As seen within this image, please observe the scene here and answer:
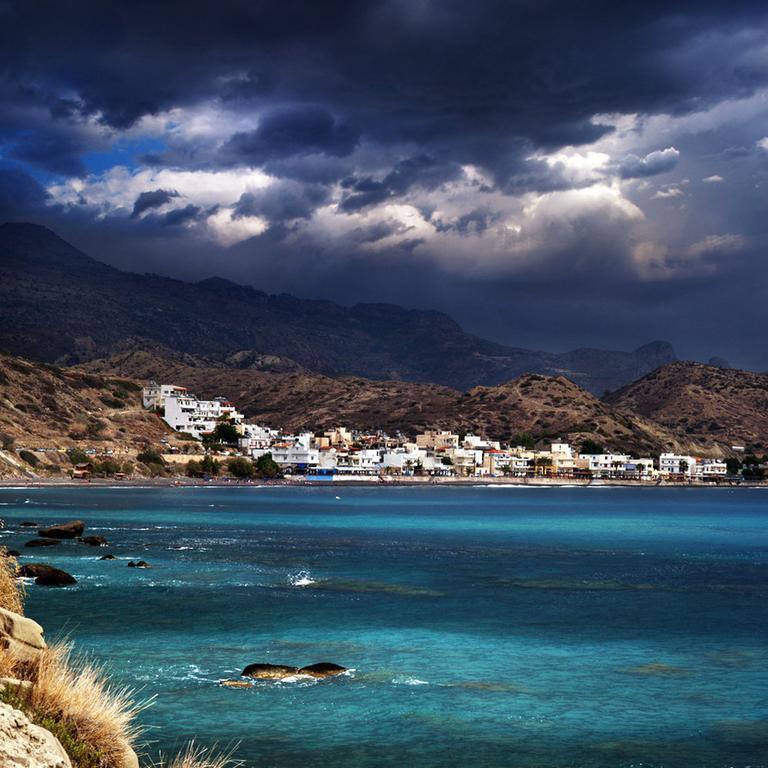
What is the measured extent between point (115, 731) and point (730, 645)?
28369 mm

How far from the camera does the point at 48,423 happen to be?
7018 inches

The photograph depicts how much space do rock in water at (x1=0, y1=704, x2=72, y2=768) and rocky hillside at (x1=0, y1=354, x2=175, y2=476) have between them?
15194cm

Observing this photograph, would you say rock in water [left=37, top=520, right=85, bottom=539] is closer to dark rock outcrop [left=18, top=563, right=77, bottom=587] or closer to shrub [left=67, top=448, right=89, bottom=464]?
dark rock outcrop [left=18, top=563, right=77, bottom=587]

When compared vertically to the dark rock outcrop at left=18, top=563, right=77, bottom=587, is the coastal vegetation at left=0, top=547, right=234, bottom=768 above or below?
above

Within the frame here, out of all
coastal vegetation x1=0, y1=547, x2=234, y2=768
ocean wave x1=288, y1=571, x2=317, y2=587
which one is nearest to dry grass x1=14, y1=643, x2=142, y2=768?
coastal vegetation x1=0, y1=547, x2=234, y2=768

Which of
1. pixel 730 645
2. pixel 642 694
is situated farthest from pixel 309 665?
pixel 730 645

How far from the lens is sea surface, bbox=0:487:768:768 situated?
23109 mm

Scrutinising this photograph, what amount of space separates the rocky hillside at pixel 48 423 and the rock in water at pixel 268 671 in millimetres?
136176

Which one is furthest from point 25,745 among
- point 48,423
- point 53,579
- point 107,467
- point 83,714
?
point 48,423

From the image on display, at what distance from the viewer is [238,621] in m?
38.0

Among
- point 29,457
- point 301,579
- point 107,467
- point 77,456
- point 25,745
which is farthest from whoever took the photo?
point 107,467

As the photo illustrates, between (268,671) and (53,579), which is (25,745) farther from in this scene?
(53,579)

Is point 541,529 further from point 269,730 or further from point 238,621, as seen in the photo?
point 269,730

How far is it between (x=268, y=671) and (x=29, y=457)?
145669mm
